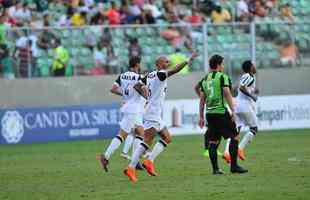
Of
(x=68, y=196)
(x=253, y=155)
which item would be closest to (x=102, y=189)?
Answer: (x=68, y=196)

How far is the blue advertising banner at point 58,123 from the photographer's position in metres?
30.0

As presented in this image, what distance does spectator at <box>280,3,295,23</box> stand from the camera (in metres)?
37.8

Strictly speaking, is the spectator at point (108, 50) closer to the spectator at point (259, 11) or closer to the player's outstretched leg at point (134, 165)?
the spectator at point (259, 11)

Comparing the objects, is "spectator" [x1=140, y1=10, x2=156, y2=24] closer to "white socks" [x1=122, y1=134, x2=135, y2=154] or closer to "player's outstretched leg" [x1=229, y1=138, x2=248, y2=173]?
"white socks" [x1=122, y1=134, x2=135, y2=154]

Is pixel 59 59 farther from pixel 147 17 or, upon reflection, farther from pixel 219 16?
pixel 219 16

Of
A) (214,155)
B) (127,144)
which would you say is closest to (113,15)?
(127,144)

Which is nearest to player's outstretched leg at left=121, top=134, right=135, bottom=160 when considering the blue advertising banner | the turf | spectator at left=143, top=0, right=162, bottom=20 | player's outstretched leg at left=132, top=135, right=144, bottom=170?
the turf

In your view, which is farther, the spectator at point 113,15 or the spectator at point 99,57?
the spectator at point 113,15

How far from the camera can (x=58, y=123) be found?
30781mm

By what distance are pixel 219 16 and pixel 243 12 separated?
1.14 metres

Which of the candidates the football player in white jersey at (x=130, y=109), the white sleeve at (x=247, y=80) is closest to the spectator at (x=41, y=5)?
the white sleeve at (x=247, y=80)

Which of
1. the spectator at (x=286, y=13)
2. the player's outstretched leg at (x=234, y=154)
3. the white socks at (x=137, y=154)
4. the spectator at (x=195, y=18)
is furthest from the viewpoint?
the spectator at (x=286, y=13)

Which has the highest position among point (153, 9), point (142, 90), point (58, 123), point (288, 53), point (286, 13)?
point (153, 9)

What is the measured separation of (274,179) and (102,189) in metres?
3.04
